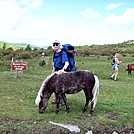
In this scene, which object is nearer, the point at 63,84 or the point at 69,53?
the point at 63,84

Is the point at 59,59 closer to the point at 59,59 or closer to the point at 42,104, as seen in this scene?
the point at 59,59

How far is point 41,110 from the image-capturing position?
8.29 metres

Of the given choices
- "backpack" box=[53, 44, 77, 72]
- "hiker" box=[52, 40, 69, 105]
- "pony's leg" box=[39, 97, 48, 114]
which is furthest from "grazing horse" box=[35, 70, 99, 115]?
"backpack" box=[53, 44, 77, 72]

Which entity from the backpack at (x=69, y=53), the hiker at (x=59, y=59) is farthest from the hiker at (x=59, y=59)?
the backpack at (x=69, y=53)

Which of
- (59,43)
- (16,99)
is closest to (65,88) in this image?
(59,43)

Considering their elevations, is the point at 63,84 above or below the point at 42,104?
above

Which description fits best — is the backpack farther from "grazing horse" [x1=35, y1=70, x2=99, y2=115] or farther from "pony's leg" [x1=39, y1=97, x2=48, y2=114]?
"pony's leg" [x1=39, y1=97, x2=48, y2=114]

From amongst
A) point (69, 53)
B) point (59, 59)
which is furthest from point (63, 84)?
point (69, 53)

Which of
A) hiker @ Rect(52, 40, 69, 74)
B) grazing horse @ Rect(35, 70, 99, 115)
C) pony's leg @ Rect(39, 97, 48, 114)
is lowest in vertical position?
pony's leg @ Rect(39, 97, 48, 114)

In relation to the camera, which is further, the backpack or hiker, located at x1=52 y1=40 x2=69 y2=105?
the backpack

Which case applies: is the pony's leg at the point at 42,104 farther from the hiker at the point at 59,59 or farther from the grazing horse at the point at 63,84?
the hiker at the point at 59,59

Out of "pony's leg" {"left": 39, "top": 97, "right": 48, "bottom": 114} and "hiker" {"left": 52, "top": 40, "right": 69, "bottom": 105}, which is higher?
"hiker" {"left": 52, "top": 40, "right": 69, "bottom": 105}

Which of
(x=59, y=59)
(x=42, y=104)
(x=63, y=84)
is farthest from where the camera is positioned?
(x=59, y=59)

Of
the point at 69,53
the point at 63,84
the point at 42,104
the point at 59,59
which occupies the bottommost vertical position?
the point at 42,104
